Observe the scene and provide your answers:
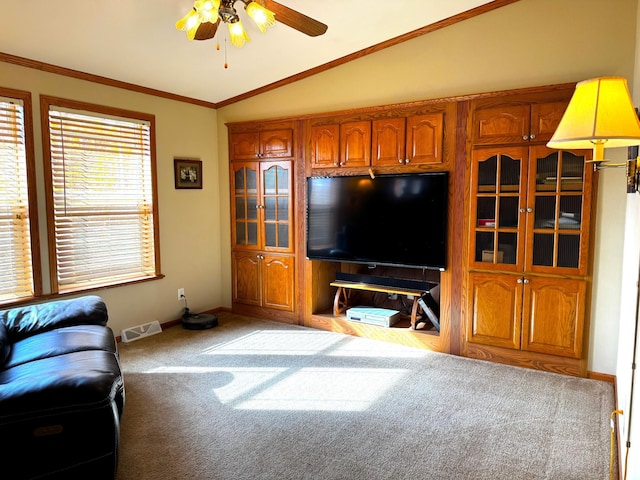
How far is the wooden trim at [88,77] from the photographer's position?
343cm

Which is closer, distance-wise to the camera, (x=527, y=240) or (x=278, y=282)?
(x=527, y=240)

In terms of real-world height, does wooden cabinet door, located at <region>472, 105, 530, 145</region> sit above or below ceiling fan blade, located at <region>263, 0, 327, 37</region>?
below

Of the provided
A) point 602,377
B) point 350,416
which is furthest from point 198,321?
point 602,377

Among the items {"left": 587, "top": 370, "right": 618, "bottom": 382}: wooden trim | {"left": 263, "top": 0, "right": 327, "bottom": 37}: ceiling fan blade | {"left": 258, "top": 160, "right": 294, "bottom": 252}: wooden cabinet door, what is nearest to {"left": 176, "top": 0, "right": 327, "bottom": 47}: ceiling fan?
{"left": 263, "top": 0, "right": 327, "bottom": 37}: ceiling fan blade

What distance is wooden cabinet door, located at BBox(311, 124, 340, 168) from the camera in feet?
14.3

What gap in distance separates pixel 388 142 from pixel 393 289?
1.38m

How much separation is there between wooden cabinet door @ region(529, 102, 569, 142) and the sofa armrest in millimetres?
3517

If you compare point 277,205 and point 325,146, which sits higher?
point 325,146

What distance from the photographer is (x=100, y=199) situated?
4.11m

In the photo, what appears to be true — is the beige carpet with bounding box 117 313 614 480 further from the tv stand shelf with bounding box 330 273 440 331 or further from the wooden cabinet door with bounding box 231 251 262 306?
the wooden cabinet door with bounding box 231 251 262 306

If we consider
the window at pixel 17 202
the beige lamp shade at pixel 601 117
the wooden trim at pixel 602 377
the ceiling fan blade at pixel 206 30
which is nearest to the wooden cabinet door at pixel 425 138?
the ceiling fan blade at pixel 206 30

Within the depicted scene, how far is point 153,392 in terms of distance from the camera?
3168 mm

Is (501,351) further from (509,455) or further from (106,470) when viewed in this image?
(106,470)

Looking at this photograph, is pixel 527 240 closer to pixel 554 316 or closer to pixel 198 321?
pixel 554 316
